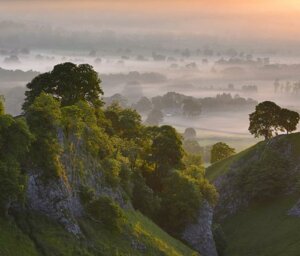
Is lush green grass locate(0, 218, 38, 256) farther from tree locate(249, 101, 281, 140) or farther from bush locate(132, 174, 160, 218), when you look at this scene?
tree locate(249, 101, 281, 140)

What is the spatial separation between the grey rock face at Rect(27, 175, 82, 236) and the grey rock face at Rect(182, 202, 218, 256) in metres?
35.8

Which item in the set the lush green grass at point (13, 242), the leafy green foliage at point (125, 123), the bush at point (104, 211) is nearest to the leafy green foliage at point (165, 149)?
the leafy green foliage at point (125, 123)

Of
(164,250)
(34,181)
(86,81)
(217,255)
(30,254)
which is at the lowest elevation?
(217,255)

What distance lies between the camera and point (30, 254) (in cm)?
5059

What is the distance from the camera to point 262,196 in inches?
4641

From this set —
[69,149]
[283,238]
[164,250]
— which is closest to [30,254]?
[69,149]

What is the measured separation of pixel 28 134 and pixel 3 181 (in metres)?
6.06

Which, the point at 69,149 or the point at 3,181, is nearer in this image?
the point at 3,181

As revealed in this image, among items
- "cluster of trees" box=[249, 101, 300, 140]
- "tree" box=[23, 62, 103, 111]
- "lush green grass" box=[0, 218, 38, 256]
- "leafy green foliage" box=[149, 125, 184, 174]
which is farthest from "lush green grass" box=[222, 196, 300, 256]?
"lush green grass" box=[0, 218, 38, 256]

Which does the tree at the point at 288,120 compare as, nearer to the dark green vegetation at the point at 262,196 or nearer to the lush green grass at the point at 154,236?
the dark green vegetation at the point at 262,196

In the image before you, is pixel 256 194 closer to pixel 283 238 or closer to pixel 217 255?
pixel 283 238

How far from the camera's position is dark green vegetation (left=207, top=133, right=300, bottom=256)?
Answer: 9812 centimetres

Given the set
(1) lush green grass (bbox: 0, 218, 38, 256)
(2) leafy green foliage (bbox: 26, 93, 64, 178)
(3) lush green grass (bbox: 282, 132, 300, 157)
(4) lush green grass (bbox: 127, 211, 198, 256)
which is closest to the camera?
(1) lush green grass (bbox: 0, 218, 38, 256)

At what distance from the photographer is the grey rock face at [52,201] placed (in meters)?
56.3
